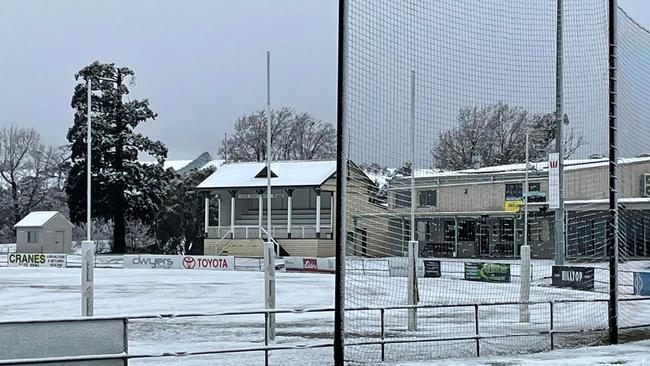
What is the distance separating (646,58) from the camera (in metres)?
17.0

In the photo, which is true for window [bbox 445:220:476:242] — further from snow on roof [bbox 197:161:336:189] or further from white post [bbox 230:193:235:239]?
white post [bbox 230:193:235:239]

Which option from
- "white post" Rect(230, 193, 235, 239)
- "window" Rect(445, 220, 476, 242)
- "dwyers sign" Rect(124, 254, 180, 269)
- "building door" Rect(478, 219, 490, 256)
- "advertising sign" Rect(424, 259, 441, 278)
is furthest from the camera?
"white post" Rect(230, 193, 235, 239)

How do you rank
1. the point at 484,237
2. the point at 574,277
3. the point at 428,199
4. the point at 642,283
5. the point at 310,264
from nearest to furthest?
the point at 428,199, the point at 642,283, the point at 574,277, the point at 484,237, the point at 310,264

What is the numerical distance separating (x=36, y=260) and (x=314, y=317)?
4775 cm

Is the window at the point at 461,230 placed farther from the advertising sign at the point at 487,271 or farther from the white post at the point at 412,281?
the white post at the point at 412,281

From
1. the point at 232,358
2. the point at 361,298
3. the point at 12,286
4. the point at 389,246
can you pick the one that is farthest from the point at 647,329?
the point at 12,286

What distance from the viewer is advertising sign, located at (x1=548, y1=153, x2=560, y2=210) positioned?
23.4 m

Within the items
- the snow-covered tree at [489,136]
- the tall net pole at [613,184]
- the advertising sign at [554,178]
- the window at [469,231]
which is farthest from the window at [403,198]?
the window at [469,231]

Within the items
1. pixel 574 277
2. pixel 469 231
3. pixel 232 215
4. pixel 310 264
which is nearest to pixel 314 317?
pixel 469 231

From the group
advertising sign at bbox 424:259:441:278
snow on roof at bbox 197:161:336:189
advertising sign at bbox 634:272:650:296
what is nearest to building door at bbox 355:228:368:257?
advertising sign at bbox 424:259:441:278

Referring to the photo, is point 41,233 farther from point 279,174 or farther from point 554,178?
point 554,178

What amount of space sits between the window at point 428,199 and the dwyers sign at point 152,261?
4172 cm

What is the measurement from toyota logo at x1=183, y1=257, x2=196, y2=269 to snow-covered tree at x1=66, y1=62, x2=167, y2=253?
1423 centimetres

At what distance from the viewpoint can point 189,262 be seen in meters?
59.8
